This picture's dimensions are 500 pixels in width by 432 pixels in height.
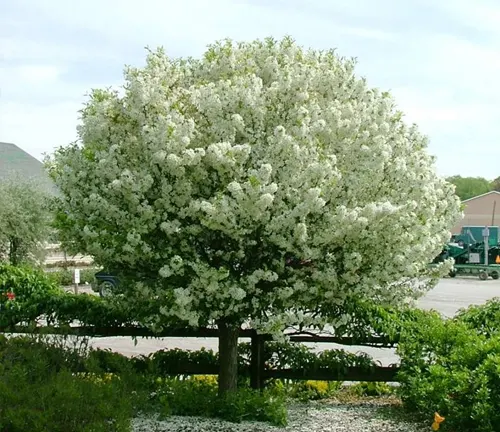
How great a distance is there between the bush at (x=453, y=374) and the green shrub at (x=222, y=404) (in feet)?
4.23

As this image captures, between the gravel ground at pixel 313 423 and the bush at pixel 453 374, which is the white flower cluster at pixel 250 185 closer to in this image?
the bush at pixel 453 374

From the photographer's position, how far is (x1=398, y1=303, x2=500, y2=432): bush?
6.14m


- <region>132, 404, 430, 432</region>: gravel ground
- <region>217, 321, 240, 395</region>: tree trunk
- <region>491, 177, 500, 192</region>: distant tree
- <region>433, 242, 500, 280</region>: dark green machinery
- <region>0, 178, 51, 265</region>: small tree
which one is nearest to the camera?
<region>132, 404, 430, 432</region>: gravel ground

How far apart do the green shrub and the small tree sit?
18955 millimetres

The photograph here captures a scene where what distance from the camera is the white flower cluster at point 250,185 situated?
21.2ft

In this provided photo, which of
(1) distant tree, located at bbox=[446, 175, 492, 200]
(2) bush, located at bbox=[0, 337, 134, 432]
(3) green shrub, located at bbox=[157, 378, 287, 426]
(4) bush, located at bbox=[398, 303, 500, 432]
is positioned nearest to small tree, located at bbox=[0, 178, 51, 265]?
(3) green shrub, located at bbox=[157, 378, 287, 426]

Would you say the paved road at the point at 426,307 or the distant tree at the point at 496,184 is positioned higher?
the distant tree at the point at 496,184

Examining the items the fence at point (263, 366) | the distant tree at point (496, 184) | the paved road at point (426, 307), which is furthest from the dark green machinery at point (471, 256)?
the distant tree at point (496, 184)

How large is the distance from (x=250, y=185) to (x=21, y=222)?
20983 mm

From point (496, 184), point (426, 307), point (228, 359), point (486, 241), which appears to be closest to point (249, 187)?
point (228, 359)

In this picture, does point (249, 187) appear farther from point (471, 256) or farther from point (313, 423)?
point (471, 256)

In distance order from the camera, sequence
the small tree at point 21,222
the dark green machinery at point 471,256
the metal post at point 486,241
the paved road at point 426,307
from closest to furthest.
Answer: the paved road at point 426,307 < the small tree at point 21,222 < the metal post at point 486,241 < the dark green machinery at point 471,256

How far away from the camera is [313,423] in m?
7.11

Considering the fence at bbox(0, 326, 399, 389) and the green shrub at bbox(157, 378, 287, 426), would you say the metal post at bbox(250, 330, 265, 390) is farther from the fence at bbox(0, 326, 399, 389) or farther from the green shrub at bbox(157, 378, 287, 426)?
the green shrub at bbox(157, 378, 287, 426)
